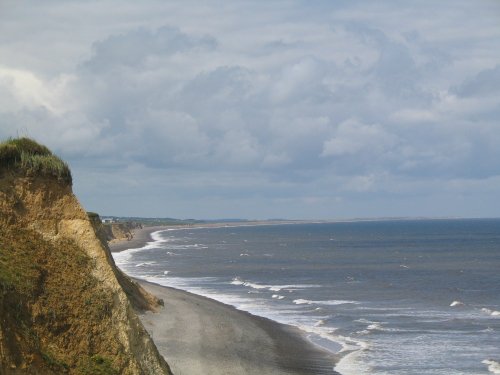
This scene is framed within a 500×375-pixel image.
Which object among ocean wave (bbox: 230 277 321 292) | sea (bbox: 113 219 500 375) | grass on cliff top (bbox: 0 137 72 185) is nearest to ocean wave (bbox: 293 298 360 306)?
sea (bbox: 113 219 500 375)

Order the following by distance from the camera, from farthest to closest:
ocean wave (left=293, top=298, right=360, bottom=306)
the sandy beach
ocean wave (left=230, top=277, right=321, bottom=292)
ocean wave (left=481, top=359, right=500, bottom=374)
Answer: ocean wave (left=230, top=277, right=321, bottom=292)
ocean wave (left=293, top=298, right=360, bottom=306)
ocean wave (left=481, top=359, right=500, bottom=374)
the sandy beach

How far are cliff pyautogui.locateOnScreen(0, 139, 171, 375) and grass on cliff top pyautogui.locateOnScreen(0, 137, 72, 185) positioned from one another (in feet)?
0.09

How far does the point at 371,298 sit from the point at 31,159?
47.2 m

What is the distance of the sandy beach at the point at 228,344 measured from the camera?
3512 cm

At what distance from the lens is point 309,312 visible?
182 feet

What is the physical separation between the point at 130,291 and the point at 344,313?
15.6m

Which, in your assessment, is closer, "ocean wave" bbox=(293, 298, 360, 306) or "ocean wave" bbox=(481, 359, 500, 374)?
"ocean wave" bbox=(481, 359, 500, 374)

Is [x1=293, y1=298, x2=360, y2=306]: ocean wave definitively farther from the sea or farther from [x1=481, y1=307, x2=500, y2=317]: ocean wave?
[x1=481, y1=307, x2=500, y2=317]: ocean wave

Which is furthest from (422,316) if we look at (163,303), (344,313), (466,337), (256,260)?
(256,260)

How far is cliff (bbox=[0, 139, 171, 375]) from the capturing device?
2006 centimetres

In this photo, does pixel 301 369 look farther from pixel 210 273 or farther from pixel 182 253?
pixel 182 253

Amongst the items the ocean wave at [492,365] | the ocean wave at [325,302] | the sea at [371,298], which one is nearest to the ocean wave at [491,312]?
the sea at [371,298]

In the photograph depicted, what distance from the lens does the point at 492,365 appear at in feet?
120

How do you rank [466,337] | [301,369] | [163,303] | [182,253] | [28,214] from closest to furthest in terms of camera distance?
[28,214], [301,369], [466,337], [163,303], [182,253]
